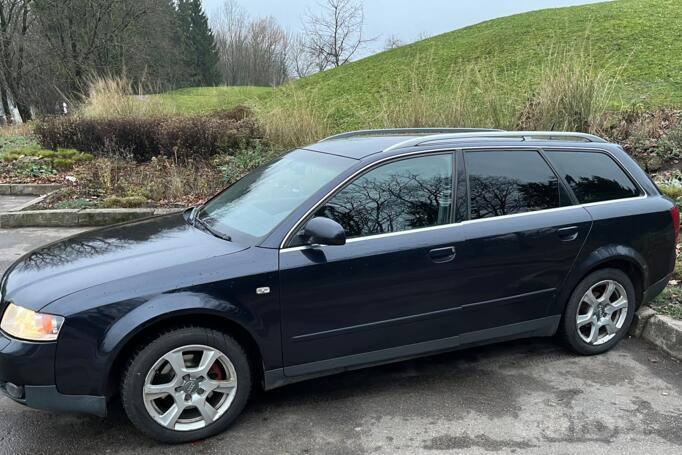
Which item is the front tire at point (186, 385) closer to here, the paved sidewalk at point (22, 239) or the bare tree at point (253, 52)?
the paved sidewalk at point (22, 239)

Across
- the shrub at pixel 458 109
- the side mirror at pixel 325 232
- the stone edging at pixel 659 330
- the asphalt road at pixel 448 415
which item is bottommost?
the asphalt road at pixel 448 415

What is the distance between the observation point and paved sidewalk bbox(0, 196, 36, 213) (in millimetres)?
8562

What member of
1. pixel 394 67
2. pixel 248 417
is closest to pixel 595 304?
pixel 248 417

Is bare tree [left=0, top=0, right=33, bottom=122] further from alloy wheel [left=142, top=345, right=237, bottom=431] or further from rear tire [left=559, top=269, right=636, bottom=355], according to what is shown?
rear tire [left=559, top=269, right=636, bottom=355]

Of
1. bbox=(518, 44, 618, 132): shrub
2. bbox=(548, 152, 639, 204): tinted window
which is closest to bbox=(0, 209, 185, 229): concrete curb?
→ bbox=(548, 152, 639, 204): tinted window

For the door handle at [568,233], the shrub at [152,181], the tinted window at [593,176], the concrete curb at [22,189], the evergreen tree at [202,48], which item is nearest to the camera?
the door handle at [568,233]

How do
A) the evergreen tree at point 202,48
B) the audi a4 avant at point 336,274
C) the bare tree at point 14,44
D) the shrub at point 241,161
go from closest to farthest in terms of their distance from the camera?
the audi a4 avant at point 336,274 → the shrub at point 241,161 → the bare tree at point 14,44 → the evergreen tree at point 202,48

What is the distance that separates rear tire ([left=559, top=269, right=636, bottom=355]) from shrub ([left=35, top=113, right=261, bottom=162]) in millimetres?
7751

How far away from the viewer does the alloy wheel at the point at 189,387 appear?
287 centimetres

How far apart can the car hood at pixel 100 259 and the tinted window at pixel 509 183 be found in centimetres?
157

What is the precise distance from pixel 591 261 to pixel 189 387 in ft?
8.98

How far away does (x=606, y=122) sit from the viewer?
885 cm

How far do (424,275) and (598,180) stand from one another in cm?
163

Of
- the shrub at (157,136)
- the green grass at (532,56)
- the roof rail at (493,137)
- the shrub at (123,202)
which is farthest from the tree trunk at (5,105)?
Result: the roof rail at (493,137)
